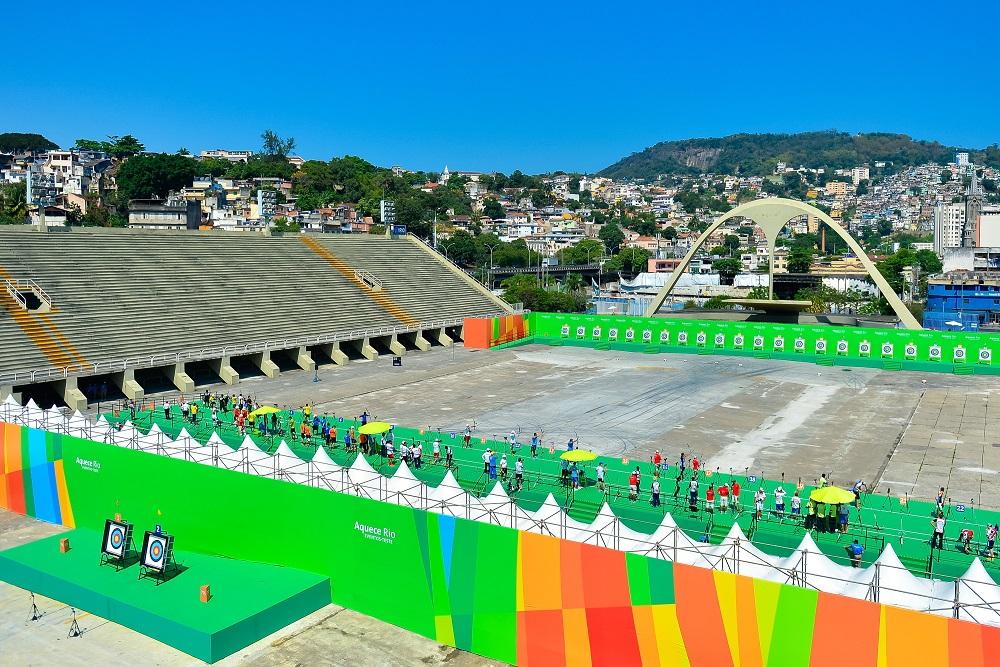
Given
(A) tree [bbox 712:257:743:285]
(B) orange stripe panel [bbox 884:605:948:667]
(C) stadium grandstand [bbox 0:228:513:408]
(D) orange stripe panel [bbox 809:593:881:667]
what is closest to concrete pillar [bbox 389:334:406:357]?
(C) stadium grandstand [bbox 0:228:513:408]

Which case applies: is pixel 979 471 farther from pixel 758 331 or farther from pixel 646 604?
pixel 758 331

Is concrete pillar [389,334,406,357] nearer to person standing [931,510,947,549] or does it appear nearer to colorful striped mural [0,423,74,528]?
colorful striped mural [0,423,74,528]

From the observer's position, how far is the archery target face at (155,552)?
71.9ft

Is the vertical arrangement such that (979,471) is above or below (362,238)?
below

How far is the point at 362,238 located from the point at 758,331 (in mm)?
39054

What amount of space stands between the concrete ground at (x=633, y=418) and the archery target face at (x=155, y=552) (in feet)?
5.91

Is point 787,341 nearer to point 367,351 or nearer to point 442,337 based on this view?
point 442,337

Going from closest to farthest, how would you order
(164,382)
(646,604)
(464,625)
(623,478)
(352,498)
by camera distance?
(646,604)
(464,625)
(352,498)
(623,478)
(164,382)

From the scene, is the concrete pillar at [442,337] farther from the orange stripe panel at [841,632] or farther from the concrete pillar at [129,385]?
the orange stripe panel at [841,632]

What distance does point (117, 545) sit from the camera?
75.0ft

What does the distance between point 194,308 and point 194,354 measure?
684cm

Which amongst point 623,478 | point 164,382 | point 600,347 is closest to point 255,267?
point 164,382

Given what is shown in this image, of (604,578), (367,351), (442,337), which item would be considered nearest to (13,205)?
(442,337)

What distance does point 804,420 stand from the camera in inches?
1688
